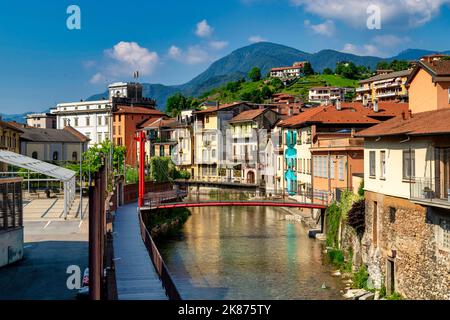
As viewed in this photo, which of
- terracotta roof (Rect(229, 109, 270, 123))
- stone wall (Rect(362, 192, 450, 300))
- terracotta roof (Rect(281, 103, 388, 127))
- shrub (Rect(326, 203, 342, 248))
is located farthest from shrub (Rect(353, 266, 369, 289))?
terracotta roof (Rect(229, 109, 270, 123))

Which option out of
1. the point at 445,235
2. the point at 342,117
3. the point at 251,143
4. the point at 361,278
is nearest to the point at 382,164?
the point at 361,278

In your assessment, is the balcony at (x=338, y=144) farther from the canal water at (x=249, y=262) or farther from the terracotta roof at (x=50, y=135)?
Answer: the terracotta roof at (x=50, y=135)

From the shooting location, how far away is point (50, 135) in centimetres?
8481

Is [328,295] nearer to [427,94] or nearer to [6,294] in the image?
[427,94]

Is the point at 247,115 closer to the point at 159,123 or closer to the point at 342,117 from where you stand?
the point at 159,123

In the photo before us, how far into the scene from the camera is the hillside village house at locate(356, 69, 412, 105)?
370 ft

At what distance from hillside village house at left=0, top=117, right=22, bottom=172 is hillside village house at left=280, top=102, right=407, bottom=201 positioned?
27055 mm

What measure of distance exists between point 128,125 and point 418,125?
82002mm

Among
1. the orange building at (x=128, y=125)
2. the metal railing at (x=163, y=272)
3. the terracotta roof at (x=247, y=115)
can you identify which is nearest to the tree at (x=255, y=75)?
the orange building at (x=128, y=125)

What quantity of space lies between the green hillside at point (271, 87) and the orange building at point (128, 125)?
151 ft

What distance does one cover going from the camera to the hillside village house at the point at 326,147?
39706mm

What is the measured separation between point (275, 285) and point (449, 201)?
1045cm

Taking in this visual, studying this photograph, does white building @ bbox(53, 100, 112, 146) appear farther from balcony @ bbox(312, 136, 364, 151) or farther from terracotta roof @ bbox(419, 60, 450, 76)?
terracotta roof @ bbox(419, 60, 450, 76)
